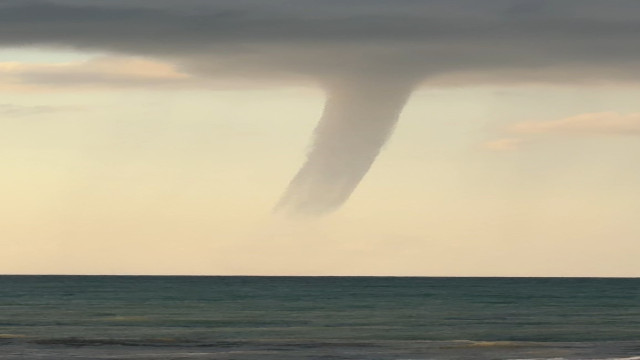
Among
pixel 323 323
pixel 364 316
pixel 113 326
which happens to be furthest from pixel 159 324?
pixel 364 316

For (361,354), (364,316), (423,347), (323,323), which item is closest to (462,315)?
(364,316)

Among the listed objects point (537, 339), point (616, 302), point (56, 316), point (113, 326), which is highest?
point (616, 302)

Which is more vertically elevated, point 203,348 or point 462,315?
point 462,315

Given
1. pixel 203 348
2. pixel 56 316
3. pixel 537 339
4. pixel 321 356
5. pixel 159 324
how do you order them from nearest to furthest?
pixel 321 356 < pixel 203 348 < pixel 537 339 < pixel 159 324 < pixel 56 316

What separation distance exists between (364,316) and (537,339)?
26.7 meters

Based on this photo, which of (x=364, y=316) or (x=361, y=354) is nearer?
(x=361, y=354)

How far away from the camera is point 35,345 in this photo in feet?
168

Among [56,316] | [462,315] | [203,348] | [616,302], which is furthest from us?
[616,302]

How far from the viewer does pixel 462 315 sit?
9069 cm

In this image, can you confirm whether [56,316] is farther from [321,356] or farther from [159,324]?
[321,356]

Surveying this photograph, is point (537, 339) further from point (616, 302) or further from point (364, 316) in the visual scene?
point (616, 302)

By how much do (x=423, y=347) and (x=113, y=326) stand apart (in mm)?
25528

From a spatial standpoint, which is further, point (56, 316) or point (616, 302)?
point (616, 302)

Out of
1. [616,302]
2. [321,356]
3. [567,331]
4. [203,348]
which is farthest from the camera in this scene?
[616,302]
